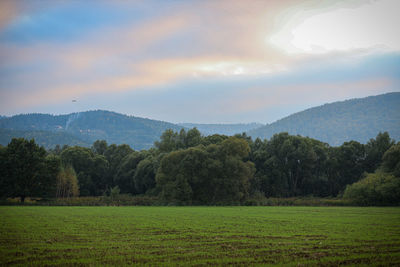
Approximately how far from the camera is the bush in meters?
66.0

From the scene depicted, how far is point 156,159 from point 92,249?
81196mm

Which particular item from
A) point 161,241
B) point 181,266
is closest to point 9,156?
point 161,241

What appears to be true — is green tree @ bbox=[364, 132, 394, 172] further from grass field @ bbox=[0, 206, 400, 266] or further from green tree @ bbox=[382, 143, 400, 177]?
grass field @ bbox=[0, 206, 400, 266]

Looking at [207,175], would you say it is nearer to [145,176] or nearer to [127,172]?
[145,176]

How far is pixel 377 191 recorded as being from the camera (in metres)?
67.1

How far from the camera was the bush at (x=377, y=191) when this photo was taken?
217 feet

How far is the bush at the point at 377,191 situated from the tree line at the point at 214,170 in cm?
18

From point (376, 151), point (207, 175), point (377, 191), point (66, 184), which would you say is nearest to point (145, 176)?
point (66, 184)

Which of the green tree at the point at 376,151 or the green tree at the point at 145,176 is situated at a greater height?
the green tree at the point at 376,151

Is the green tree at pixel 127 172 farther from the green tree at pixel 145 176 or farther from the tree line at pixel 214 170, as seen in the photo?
the green tree at pixel 145 176

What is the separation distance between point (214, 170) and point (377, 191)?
35.1 meters

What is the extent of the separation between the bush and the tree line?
175 millimetres

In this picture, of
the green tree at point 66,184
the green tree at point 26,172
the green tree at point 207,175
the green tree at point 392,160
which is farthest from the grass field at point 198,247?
the green tree at point 66,184

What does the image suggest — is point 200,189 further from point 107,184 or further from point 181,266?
point 181,266
